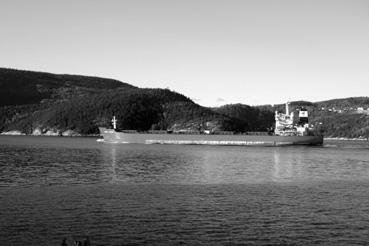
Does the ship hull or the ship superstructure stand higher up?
the ship superstructure

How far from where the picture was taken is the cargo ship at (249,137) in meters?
140

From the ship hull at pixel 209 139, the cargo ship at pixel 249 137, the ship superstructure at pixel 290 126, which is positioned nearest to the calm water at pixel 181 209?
the ship hull at pixel 209 139

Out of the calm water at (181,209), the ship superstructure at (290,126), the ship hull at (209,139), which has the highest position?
the ship superstructure at (290,126)

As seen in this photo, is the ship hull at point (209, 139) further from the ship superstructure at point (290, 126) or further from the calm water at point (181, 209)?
the calm water at point (181, 209)

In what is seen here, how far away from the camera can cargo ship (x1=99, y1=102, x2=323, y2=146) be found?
139625 millimetres

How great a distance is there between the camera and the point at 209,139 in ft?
486

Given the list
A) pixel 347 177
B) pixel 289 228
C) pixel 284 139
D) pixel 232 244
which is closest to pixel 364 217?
pixel 289 228

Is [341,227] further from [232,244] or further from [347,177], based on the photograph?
[347,177]

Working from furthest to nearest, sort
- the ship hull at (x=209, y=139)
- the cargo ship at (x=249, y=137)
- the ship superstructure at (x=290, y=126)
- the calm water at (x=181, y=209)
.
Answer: the ship superstructure at (x=290, y=126), the cargo ship at (x=249, y=137), the ship hull at (x=209, y=139), the calm water at (x=181, y=209)

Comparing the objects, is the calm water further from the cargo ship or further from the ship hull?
the cargo ship

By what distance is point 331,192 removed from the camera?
40375mm

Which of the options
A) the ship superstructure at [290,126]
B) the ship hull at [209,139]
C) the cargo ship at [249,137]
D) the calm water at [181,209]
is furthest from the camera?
the ship superstructure at [290,126]

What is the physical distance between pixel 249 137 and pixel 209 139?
11.3 metres

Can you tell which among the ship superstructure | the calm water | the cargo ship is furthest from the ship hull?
the calm water
